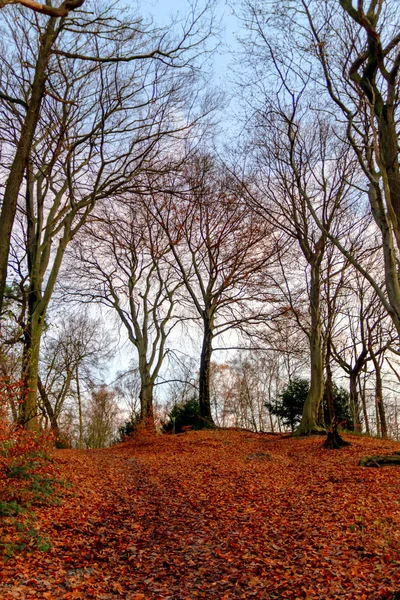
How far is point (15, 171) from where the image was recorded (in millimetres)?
6465

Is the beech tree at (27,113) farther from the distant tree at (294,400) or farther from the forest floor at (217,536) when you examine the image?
Answer: the distant tree at (294,400)

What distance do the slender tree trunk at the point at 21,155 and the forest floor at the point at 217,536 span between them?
3.20 m

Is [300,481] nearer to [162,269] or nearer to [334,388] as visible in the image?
[162,269]

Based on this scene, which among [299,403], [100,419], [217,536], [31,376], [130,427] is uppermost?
[31,376]

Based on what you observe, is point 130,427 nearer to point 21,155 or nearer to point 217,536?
point 217,536

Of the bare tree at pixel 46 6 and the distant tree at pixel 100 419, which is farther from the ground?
the bare tree at pixel 46 6

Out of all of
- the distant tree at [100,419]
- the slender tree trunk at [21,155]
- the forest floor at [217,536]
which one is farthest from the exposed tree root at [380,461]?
the distant tree at [100,419]

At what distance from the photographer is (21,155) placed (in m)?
6.58

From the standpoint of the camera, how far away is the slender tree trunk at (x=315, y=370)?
1424 centimetres

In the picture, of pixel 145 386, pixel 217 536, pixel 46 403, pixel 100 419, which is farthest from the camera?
pixel 100 419

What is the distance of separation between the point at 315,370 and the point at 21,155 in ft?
36.1

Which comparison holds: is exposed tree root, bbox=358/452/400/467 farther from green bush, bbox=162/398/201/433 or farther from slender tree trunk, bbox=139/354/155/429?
green bush, bbox=162/398/201/433

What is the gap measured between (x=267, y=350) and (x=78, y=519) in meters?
12.7

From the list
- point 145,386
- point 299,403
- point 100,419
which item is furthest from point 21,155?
point 100,419
